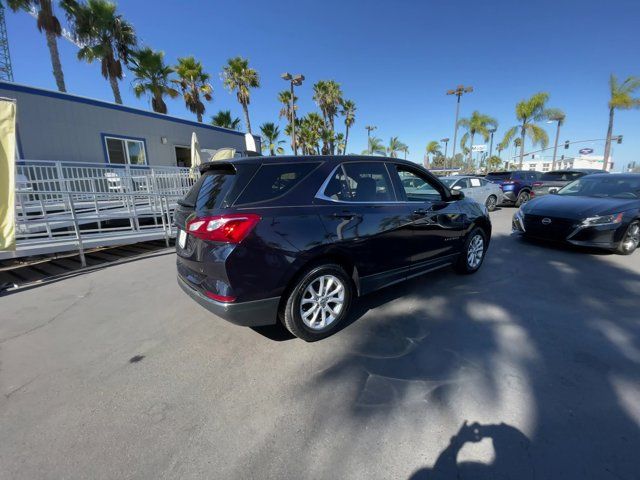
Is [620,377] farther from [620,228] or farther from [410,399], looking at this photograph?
[620,228]

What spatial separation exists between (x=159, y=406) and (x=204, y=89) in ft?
83.9

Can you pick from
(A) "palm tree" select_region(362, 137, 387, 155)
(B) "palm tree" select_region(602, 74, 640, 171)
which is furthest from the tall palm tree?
(B) "palm tree" select_region(602, 74, 640, 171)

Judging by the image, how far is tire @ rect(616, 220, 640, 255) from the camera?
548cm

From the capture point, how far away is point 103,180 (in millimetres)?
8945

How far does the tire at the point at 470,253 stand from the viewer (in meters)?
4.49

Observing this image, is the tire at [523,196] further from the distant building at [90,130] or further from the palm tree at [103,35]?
the palm tree at [103,35]

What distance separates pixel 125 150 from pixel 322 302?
12.4 meters

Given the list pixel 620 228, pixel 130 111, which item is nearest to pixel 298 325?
pixel 620 228

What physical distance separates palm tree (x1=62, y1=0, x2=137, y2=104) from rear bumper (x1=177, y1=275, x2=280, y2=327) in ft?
66.6

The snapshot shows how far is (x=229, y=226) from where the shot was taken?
2.43 metres

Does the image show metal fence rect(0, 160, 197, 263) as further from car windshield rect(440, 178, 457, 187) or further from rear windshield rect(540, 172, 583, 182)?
rear windshield rect(540, 172, 583, 182)

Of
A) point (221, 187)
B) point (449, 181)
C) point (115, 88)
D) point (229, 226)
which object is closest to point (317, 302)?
point (229, 226)

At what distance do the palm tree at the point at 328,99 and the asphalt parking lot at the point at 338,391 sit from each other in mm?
35607

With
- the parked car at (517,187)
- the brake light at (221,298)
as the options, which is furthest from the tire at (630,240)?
the parked car at (517,187)
